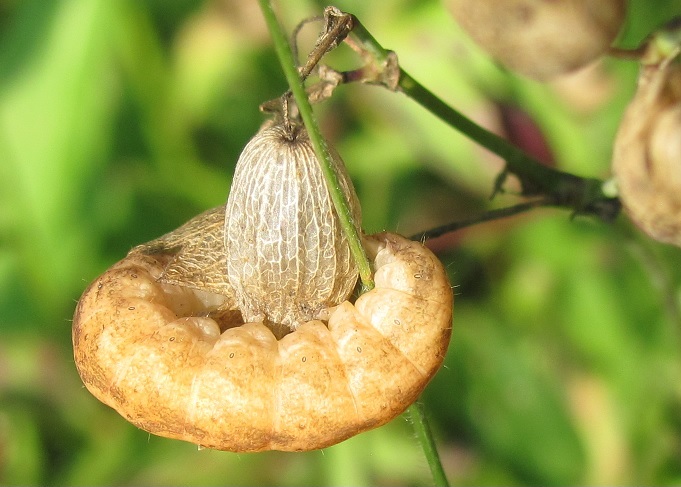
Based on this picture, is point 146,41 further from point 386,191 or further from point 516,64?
point 516,64

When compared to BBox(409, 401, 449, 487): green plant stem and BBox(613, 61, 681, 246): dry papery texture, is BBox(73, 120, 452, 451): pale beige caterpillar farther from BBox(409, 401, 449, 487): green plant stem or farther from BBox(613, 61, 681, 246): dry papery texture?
BBox(613, 61, 681, 246): dry papery texture

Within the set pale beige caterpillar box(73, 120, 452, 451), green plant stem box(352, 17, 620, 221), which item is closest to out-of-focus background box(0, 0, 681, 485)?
green plant stem box(352, 17, 620, 221)

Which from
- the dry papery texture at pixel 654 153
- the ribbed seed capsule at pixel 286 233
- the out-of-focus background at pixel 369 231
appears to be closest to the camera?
the dry papery texture at pixel 654 153

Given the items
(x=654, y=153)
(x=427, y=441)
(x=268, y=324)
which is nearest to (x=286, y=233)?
(x=268, y=324)

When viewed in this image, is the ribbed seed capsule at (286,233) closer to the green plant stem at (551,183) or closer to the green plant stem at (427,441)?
the green plant stem at (427,441)

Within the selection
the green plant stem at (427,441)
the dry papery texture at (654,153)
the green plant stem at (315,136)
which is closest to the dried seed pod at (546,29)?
the dry papery texture at (654,153)

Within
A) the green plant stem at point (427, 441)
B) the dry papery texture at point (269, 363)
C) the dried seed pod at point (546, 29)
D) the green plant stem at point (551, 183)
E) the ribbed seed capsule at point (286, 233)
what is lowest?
the green plant stem at point (427, 441)

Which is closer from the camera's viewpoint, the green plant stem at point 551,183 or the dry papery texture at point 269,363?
the dry papery texture at point 269,363
